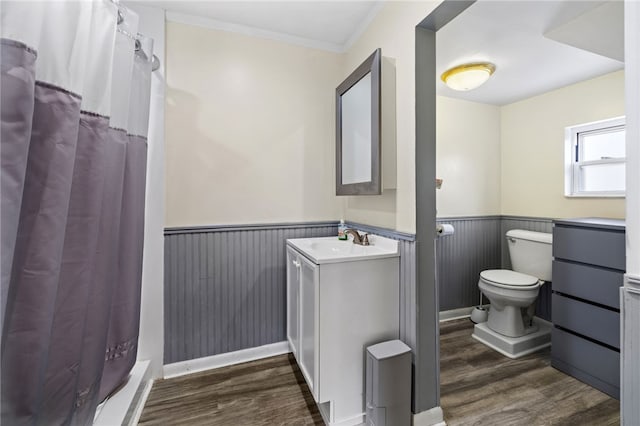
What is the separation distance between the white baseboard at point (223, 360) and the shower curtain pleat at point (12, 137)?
4.51 ft

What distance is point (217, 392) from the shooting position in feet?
5.34

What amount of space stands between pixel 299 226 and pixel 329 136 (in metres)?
0.77

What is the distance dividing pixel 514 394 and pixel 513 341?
1.78ft

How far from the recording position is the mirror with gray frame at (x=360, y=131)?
59.6 inches

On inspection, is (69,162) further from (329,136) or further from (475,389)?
(475,389)

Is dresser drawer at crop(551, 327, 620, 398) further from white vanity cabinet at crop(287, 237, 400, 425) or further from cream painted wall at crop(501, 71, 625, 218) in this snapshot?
white vanity cabinet at crop(287, 237, 400, 425)

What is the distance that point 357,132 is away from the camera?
179 centimetres

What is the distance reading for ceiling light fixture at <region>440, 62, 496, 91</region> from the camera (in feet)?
6.53

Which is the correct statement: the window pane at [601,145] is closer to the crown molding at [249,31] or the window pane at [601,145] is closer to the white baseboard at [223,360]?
the crown molding at [249,31]

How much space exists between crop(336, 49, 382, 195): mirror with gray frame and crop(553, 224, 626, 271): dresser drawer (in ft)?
4.73

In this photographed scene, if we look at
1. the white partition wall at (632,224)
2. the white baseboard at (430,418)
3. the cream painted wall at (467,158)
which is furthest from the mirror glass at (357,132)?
the white baseboard at (430,418)

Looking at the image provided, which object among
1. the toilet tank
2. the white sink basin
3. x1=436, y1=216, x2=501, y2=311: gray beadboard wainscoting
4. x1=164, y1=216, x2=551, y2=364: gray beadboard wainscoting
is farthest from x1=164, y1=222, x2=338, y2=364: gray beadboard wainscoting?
the toilet tank

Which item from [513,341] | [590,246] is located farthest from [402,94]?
[513,341]

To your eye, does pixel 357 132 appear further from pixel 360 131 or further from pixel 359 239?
pixel 359 239
